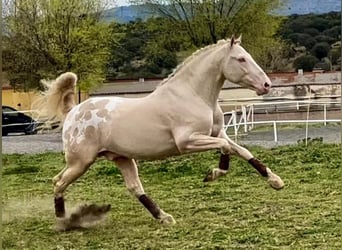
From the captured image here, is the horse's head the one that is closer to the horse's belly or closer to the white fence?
the horse's belly

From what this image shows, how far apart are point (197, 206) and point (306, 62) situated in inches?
403

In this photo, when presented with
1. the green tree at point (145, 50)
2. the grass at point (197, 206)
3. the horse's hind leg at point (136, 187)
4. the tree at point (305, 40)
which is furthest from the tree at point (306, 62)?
the horse's hind leg at point (136, 187)

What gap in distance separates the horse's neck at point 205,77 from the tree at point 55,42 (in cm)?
788

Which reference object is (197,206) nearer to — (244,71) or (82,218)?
(82,218)

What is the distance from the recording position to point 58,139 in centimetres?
1125

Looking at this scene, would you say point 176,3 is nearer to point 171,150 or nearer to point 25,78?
point 25,78

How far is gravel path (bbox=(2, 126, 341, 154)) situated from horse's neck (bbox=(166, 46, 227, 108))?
5.52m

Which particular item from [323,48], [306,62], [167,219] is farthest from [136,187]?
[306,62]

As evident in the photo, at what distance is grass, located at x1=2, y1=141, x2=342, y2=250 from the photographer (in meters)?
3.32

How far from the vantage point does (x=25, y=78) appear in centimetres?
1173

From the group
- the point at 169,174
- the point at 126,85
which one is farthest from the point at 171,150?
the point at 126,85

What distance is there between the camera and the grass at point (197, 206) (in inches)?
131

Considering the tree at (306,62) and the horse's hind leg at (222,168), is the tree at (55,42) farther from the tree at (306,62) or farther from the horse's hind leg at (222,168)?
the horse's hind leg at (222,168)

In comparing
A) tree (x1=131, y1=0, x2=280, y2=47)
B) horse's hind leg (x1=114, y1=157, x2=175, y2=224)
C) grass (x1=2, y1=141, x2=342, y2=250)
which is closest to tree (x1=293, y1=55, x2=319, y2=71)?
tree (x1=131, y1=0, x2=280, y2=47)
